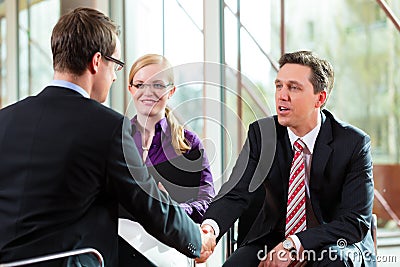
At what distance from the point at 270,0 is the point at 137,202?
1.96 m

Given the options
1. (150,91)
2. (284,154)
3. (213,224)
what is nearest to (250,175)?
(284,154)

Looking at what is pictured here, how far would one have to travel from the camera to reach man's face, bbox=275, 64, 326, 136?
Result: 8.61ft

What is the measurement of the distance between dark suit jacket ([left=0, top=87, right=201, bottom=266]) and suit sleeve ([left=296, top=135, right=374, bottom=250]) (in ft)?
2.52

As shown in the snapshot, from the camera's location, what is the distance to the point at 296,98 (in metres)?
2.63

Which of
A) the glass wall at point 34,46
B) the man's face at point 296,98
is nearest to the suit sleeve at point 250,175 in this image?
the man's face at point 296,98

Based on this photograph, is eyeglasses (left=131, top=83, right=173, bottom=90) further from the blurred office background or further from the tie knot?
the tie knot

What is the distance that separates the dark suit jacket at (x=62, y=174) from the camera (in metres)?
1.89

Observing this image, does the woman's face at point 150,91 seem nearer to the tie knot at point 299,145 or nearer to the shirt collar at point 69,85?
the tie knot at point 299,145

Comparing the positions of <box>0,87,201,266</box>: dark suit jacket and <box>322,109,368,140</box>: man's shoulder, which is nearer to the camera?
<box>0,87,201,266</box>: dark suit jacket

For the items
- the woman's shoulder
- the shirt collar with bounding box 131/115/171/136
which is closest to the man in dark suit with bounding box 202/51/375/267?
the woman's shoulder

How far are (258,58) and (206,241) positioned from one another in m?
1.50

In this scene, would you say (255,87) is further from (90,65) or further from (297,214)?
(90,65)

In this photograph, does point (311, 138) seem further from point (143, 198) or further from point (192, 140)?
point (143, 198)

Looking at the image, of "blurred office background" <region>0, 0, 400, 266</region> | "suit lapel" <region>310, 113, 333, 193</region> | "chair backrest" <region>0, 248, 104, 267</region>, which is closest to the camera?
"chair backrest" <region>0, 248, 104, 267</region>
